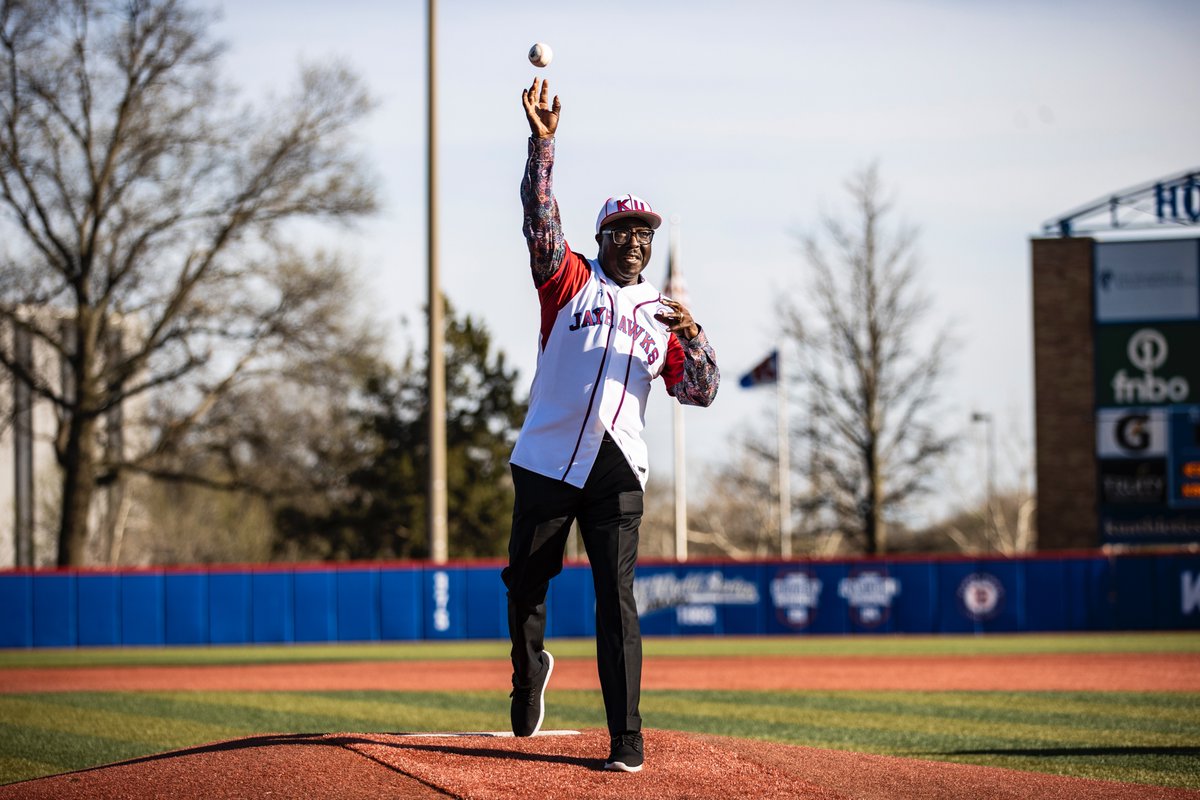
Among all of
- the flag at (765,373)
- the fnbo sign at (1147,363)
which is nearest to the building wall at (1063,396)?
the fnbo sign at (1147,363)

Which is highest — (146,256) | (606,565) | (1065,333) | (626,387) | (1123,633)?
(146,256)

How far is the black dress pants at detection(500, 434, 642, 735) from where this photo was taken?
5316 millimetres

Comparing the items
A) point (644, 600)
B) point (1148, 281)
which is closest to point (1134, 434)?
point (1148, 281)

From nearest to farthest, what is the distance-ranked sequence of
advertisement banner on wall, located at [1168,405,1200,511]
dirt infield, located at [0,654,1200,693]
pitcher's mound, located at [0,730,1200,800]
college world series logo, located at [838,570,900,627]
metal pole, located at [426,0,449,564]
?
pitcher's mound, located at [0,730,1200,800] < dirt infield, located at [0,654,1200,693] < metal pole, located at [426,0,449,564] < advertisement banner on wall, located at [1168,405,1200,511] < college world series logo, located at [838,570,900,627]

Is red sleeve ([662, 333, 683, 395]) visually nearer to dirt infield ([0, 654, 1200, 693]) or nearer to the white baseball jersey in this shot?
the white baseball jersey

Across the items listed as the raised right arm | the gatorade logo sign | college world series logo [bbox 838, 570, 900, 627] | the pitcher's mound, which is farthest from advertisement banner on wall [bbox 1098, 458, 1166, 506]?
the raised right arm

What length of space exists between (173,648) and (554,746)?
19132mm

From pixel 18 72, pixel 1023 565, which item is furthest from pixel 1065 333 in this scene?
pixel 18 72

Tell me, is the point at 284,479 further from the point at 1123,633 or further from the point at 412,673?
the point at 1123,633

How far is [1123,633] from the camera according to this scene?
24.1 meters

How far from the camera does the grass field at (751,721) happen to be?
25.0 feet

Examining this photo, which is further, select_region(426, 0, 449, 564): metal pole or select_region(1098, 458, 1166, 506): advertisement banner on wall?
select_region(1098, 458, 1166, 506): advertisement banner on wall

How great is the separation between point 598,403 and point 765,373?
2491 cm

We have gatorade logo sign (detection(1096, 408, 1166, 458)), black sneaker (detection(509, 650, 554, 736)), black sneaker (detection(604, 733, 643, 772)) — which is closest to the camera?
black sneaker (detection(604, 733, 643, 772))
